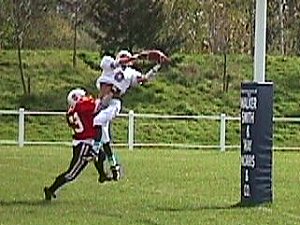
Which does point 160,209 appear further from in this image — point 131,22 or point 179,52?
point 179,52

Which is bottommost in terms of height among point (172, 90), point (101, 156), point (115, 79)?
point (101, 156)

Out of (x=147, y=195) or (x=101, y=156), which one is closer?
(x=147, y=195)

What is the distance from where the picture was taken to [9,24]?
49.8 m

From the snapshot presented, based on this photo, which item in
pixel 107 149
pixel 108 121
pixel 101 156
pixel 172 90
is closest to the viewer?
pixel 108 121

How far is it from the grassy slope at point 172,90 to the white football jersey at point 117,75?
69.8ft

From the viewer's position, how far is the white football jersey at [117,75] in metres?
18.6

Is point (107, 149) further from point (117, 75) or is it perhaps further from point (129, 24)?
point (129, 24)

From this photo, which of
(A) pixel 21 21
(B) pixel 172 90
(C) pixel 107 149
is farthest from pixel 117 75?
(A) pixel 21 21

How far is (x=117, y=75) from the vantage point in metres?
18.6

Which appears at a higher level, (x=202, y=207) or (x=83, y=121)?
(x=83, y=121)

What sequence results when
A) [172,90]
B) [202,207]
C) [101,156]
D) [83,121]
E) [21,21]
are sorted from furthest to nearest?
[21,21]
[172,90]
[101,156]
[83,121]
[202,207]

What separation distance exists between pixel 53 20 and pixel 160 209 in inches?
1656

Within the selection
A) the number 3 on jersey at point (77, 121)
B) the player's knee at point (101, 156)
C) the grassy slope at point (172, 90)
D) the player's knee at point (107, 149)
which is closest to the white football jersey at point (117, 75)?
the number 3 on jersey at point (77, 121)

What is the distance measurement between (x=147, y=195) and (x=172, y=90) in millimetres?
28358
